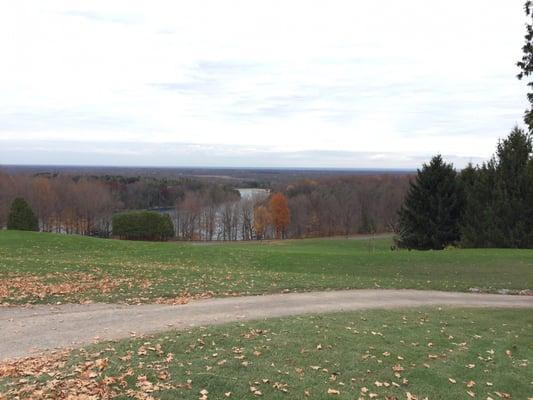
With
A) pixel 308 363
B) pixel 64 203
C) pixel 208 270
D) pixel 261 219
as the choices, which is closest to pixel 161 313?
pixel 308 363

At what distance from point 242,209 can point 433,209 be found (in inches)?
2054

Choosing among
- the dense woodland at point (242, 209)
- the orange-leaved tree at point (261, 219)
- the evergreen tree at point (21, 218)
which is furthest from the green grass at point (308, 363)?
the orange-leaved tree at point (261, 219)

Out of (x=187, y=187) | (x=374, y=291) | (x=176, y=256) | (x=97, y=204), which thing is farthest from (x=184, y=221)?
(x=374, y=291)

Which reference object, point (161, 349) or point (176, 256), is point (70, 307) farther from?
point (176, 256)

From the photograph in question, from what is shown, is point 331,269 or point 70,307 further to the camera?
point 331,269

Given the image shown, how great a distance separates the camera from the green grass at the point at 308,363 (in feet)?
21.4

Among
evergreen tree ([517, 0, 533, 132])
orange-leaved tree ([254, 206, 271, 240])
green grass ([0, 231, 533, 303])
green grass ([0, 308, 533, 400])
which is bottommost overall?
orange-leaved tree ([254, 206, 271, 240])

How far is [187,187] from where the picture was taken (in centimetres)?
11481

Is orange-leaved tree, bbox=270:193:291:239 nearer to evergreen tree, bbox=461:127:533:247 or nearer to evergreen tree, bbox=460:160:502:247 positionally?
evergreen tree, bbox=460:160:502:247

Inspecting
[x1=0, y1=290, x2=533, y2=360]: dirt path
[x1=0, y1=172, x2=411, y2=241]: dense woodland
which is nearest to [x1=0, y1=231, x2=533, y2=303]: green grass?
[x1=0, y1=290, x2=533, y2=360]: dirt path

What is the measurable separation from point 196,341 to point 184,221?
7953 cm

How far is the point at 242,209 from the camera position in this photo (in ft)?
282

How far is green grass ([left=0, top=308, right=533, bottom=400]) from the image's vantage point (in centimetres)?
654

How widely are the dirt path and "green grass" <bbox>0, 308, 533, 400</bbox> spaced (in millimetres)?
1074
